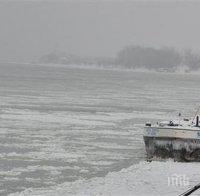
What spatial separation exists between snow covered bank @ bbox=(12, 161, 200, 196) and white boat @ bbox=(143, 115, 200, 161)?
2607mm

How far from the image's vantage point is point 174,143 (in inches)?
985

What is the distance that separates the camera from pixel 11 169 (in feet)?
71.3

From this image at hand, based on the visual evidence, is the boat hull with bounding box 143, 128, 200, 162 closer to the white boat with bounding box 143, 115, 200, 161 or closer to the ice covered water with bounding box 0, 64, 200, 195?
the white boat with bounding box 143, 115, 200, 161

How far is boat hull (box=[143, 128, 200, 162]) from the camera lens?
24750mm

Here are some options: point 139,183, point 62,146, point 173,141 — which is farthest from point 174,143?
point 139,183

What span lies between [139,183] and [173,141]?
682 centimetres

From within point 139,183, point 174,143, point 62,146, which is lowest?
point 62,146

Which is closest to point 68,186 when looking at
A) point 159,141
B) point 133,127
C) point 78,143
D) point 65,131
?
point 159,141

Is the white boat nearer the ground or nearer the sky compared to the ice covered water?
nearer the sky

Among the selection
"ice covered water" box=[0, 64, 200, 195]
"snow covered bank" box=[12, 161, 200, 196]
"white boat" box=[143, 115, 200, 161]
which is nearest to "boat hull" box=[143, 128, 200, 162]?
"white boat" box=[143, 115, 200, 161]

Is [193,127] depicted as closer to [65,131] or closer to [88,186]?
[88,186]

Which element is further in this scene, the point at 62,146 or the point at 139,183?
the point at 62,146

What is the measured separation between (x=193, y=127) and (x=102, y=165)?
14.4 ft

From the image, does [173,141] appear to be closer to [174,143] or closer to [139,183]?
[174,143]
